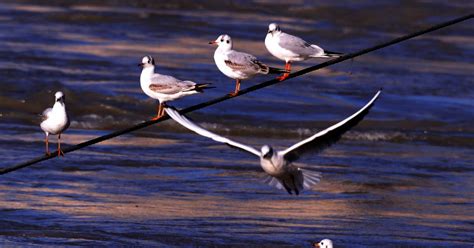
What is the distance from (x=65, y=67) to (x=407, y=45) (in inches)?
359

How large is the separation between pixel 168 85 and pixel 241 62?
1.99 feet

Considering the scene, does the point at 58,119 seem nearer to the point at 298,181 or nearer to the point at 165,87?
the point at 165,87

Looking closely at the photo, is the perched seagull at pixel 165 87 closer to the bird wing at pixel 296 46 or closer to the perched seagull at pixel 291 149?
the bird wing at pixel 296 46

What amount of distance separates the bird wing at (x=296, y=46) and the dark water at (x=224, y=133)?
197 cm

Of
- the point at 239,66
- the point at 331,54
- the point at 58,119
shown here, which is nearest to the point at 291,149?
the point at 331,54

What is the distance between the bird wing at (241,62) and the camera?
10.5 m

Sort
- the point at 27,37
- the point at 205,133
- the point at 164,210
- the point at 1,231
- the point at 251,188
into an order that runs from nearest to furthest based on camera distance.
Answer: the point at 205,133, the point at 1,231, the point at 164,210, the point at 251,188, the point at 27,37

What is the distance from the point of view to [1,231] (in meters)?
12.2

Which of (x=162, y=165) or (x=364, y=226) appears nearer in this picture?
(x=364, y=226)

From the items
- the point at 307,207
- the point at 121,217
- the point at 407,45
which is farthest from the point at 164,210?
the point at 407,45

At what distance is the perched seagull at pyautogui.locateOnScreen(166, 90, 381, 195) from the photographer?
8.70 meters

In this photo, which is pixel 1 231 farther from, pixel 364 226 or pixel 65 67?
pixel 65 67

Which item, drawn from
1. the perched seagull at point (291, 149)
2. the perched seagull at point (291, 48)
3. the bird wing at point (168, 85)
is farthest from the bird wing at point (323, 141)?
the perched seagull at point (291, 48)

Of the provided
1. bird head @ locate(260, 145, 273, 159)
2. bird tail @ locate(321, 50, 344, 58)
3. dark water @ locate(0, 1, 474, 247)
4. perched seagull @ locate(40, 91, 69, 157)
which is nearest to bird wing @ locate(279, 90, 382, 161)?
bird head @ locate(260, 145, 273, 159)
